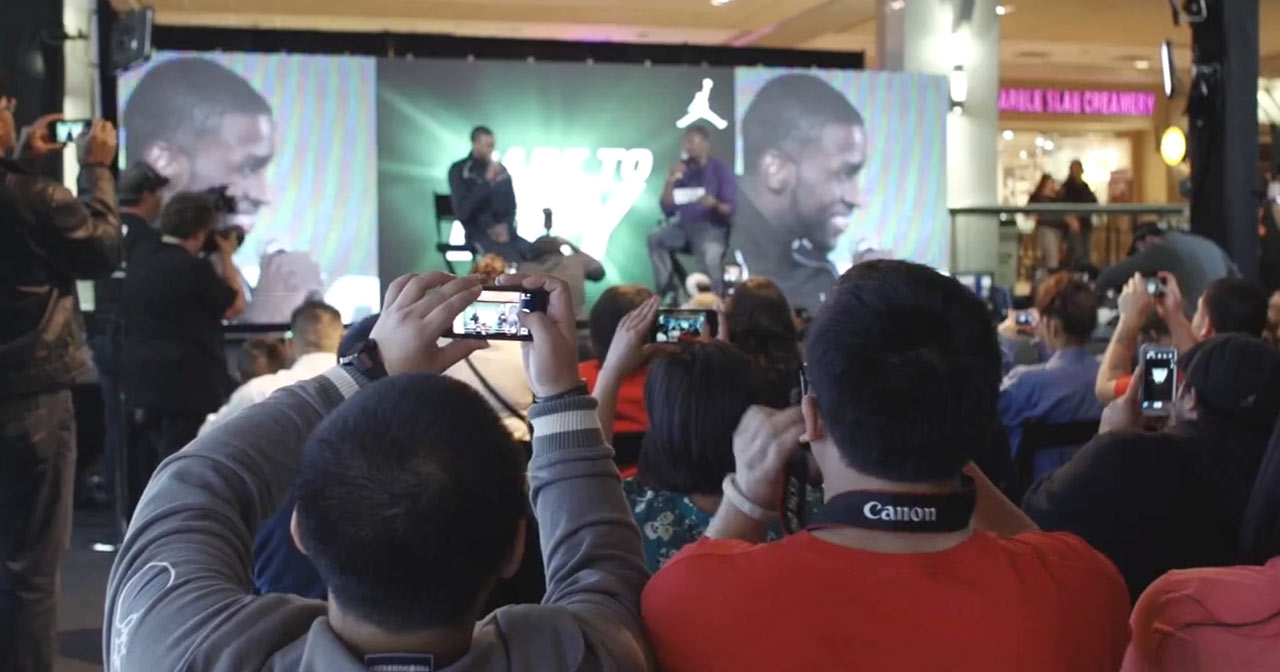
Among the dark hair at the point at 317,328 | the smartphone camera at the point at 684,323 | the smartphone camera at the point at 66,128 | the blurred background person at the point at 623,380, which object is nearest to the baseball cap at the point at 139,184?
the smartphone camera at the point at 66,128

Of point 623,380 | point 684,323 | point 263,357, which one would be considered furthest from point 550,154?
point 623,380

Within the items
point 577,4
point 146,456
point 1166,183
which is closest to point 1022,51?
point 1166,183

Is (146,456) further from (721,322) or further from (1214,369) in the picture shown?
(1214,369)

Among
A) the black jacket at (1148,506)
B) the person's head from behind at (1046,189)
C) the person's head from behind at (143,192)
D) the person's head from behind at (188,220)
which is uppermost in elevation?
the person's head from behind at (1046,189)

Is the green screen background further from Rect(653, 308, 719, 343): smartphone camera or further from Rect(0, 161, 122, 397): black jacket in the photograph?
Rect(653, 308, 719, 343): smartphone camera

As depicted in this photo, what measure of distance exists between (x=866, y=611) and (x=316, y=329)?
327cm

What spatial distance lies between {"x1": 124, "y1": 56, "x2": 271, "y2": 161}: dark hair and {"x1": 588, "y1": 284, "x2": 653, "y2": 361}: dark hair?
7165mm

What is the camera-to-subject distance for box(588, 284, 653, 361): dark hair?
11.2 feet

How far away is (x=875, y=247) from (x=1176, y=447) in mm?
9066

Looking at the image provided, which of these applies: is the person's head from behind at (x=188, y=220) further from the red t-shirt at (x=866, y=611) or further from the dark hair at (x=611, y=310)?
the red t-shirt at (x=866, y=611)

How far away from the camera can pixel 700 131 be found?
36.0ft

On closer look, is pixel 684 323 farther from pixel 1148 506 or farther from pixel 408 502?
pixel 408 502

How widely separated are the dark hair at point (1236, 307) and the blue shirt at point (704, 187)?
7013mm

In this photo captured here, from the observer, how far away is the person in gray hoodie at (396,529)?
1074 millimetres
